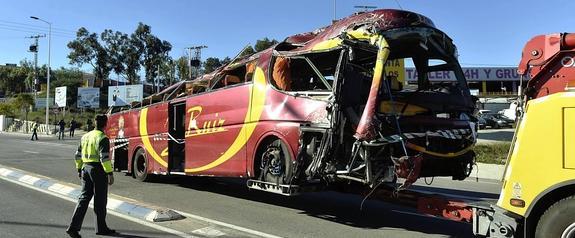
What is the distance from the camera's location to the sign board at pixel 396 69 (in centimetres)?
811

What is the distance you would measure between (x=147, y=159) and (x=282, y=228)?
6744 millimetres

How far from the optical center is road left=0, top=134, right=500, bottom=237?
7.64 metres

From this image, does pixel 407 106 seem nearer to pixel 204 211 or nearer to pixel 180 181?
pixel 204 211

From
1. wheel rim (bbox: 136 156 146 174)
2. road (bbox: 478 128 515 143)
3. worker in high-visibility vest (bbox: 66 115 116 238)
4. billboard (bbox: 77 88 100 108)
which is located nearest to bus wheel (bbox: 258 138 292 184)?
worker in high-visibility vest (bbox: 66 115 116 238)

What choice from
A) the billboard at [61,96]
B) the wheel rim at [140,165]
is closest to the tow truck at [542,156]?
the wheel rim at [140,165]

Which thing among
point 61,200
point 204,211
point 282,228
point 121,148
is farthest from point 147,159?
point 282,228

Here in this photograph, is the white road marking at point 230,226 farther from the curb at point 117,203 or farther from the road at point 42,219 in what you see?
the road at point 42,219

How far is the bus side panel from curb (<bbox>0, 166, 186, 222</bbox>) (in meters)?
1.66

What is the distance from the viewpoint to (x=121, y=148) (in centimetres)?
1525

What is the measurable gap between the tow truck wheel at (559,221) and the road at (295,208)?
236 centimetres

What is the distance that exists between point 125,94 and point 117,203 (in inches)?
2424

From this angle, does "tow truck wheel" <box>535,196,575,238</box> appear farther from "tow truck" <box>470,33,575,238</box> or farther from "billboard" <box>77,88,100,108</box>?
"billboard" <box>77,88,100,108</box>

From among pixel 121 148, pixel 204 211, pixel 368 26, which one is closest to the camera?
pixel 368 26

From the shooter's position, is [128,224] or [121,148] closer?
[128,224]
